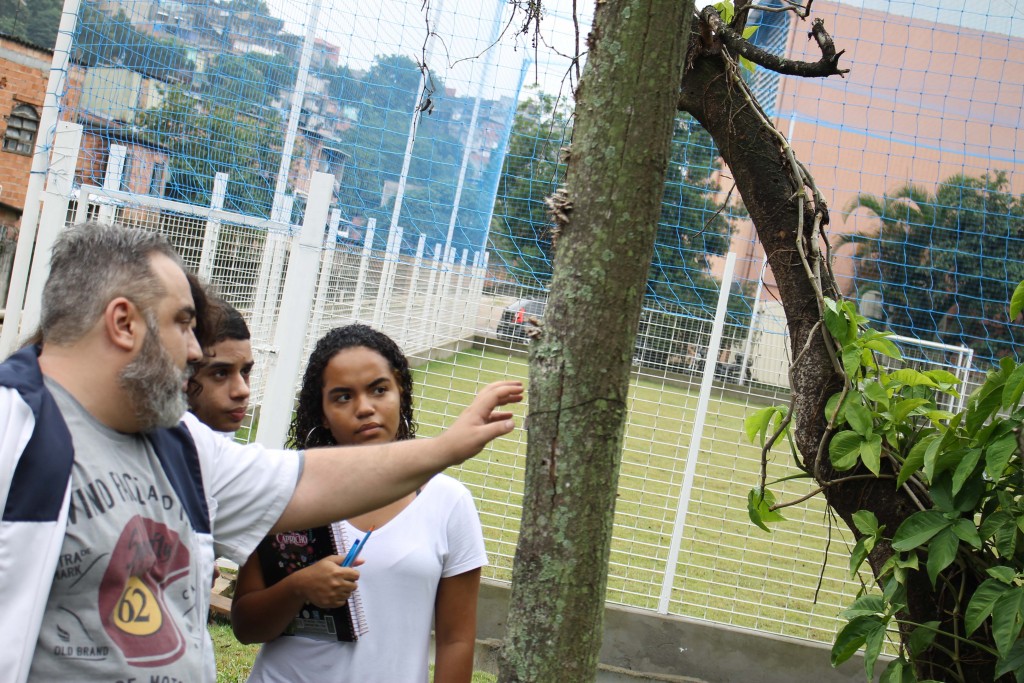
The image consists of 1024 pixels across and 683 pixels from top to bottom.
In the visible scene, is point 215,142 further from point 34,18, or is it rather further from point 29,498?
point 34,18

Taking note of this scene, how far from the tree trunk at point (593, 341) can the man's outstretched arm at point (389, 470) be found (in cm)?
27

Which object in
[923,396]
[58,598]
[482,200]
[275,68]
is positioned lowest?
[58,598]

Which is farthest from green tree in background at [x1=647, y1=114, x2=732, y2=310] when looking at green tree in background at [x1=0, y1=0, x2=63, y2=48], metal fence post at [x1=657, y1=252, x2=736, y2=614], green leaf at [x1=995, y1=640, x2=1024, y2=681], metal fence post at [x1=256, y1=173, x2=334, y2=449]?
green tree in background at [x1=0, y1=0, x2=63, y2=48]

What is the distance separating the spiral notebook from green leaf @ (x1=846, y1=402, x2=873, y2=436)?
1.49 m

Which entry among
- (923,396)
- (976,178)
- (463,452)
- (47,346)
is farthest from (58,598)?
(976,178)

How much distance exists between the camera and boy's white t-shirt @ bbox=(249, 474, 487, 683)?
2084 mm

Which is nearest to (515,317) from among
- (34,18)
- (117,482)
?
(117,482)

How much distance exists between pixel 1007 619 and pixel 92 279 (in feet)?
7.59

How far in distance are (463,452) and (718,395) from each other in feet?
13.6

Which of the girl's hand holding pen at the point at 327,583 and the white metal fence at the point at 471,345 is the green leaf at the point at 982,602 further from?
the girl's hand holding pen at the point at 327,583

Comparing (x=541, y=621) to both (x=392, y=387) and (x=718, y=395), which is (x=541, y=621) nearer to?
(x=392, y=387)

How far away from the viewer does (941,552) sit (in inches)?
96.9

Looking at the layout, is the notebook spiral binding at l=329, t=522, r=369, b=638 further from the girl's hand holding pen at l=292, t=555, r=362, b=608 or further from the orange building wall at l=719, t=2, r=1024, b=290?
the orange building wall at l=719, t=2, r=1024, b=290

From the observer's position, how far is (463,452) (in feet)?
5.79
